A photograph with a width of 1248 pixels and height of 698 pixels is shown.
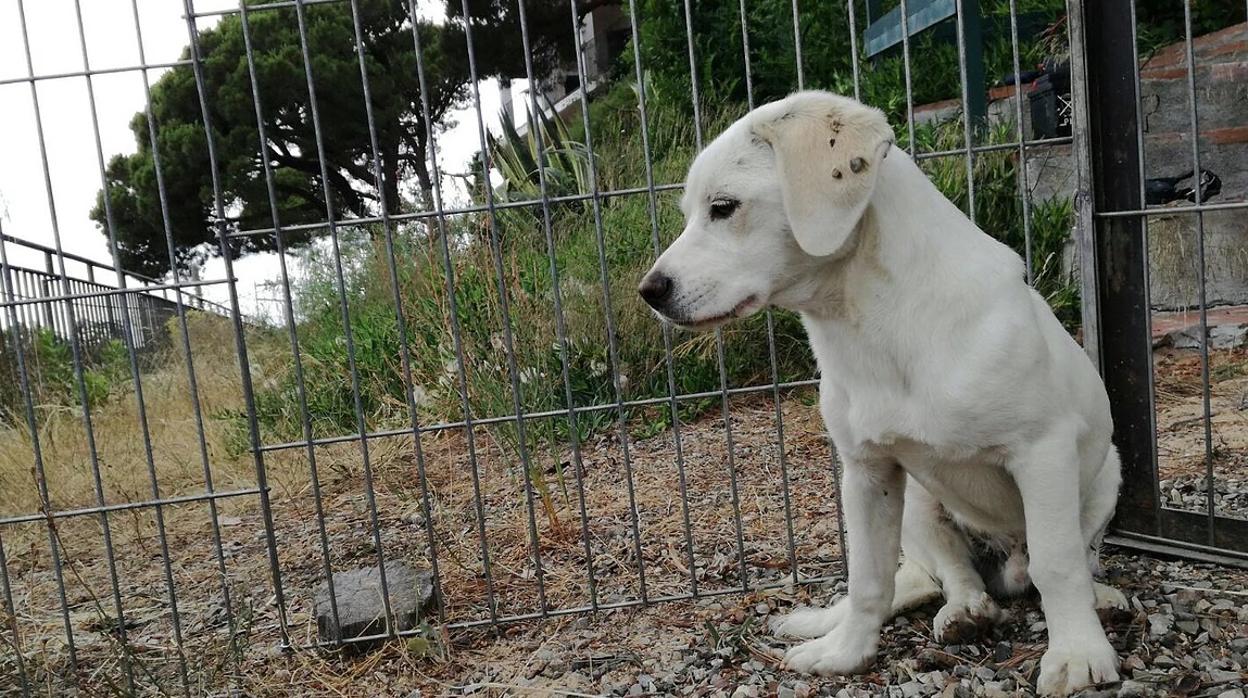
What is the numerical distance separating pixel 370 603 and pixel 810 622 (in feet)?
4.61

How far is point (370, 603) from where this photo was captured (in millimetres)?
3123

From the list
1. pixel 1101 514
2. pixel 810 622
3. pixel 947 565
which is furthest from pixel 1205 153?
pixel 810 622

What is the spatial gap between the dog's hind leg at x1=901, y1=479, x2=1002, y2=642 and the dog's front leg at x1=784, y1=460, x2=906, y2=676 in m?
0.18

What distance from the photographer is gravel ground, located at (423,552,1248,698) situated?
2.29 metres

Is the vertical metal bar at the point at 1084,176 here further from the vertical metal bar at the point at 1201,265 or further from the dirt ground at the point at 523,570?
the dirt ground at the point at 523,570

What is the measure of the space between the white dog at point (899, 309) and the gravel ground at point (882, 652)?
248mm

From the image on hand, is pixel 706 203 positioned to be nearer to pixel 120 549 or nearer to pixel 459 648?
pixel 459 648

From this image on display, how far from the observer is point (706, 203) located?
2.21 meters

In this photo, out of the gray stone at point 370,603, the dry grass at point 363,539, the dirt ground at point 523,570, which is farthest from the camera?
the dry grass at point 363,539

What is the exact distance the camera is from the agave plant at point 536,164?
253 inches

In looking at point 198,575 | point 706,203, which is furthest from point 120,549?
point 706,203

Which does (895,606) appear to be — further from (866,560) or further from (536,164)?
(536,164)

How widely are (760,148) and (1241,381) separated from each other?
357 cm

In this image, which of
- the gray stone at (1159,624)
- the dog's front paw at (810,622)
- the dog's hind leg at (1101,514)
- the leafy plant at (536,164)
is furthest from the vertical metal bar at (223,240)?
the leafy plant at (536,164)
